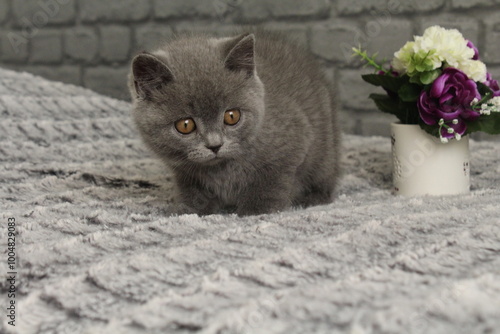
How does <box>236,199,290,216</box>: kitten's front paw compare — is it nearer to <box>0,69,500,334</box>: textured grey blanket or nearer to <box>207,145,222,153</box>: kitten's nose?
<box>0,69,500,334</box>: textured grey blanket

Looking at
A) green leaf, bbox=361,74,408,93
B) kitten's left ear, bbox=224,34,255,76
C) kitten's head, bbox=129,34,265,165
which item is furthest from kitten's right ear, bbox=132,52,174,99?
green leaf, bbox=361,74,408,93

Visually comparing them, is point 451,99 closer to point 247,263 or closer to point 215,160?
point 215,160

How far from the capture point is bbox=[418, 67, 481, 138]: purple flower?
1.37 meters

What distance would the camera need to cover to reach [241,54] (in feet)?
3.92

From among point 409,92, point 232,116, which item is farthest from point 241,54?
point 409,92

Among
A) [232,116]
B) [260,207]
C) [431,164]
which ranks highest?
[232,116]

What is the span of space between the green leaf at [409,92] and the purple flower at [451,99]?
1.7 inches

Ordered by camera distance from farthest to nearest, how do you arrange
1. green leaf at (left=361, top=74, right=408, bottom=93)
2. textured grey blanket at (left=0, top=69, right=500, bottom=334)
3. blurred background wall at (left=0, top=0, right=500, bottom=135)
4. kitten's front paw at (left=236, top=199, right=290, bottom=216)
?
blurred background wall at (left=0, top=0, right=500, bottom=135)
green leaf at (left=361, top=74, right=408, bottom=93)
kitten's front paw at (left=236, top=199, right=290, bottom=216)
textured grey blanket at (left=0, top=69, right=500, bottom=334)

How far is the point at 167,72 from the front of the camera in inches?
44.8

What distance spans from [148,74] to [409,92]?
68 cm

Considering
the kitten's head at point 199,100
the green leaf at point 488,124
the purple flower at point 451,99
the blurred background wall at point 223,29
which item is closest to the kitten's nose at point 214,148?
the kitten's head at point 199,100

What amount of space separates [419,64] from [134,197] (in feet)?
2.63

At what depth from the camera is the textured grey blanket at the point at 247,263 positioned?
696mm

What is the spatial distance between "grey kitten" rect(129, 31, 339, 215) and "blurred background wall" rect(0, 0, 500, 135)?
498 mm
